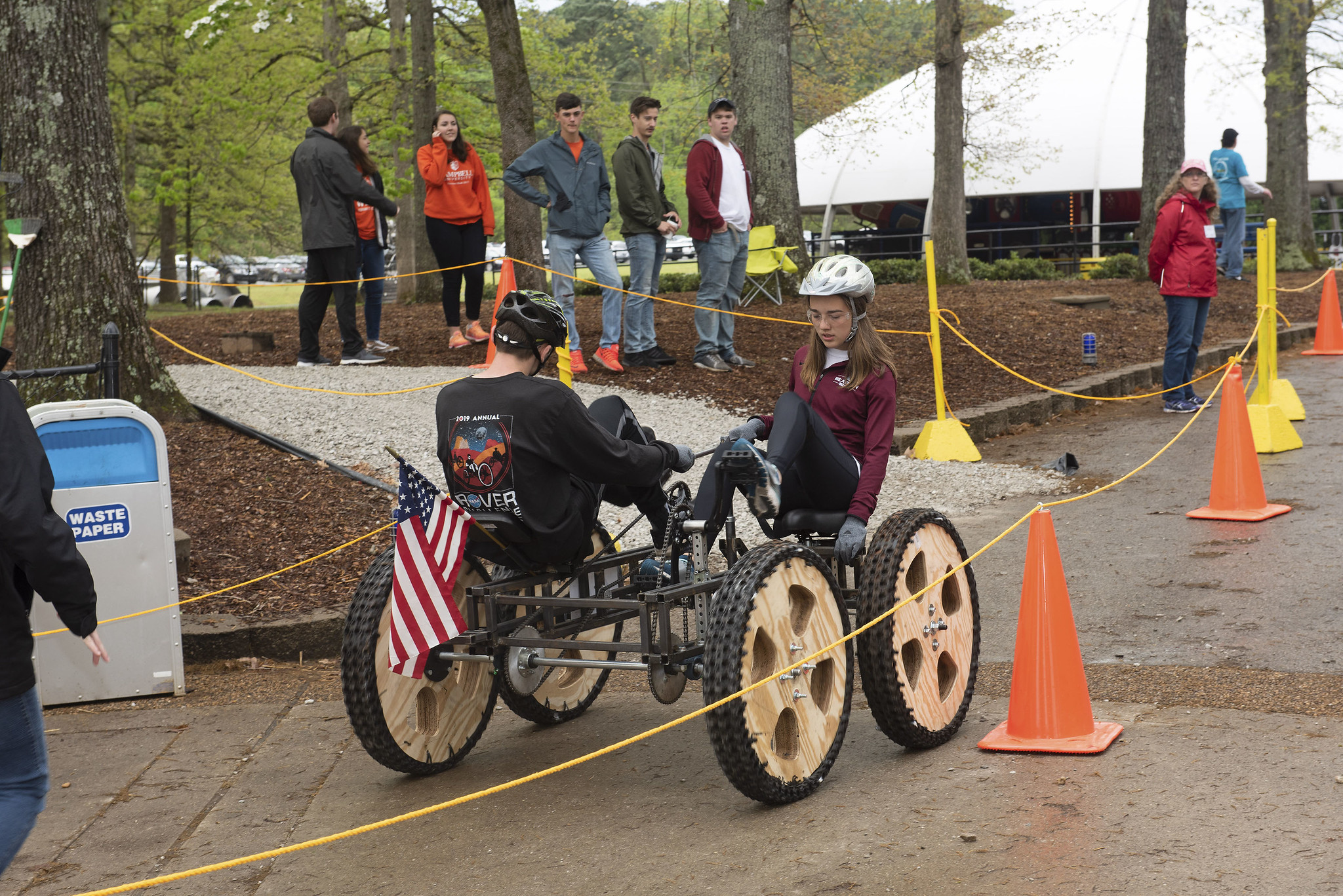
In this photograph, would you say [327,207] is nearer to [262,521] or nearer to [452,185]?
[452,185]

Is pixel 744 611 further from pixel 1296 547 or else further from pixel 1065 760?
pixel 1296 547

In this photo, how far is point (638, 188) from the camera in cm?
1112

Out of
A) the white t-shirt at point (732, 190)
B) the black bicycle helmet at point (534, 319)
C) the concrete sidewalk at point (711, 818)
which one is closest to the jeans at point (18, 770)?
the concrete sidewalk at point (711, 818)

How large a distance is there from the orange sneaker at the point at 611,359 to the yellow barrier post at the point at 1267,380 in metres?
5.17

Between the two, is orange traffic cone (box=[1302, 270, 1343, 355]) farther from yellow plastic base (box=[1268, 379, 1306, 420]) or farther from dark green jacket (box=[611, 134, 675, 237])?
dark green jacket (box=[611, 134, 675, 237])

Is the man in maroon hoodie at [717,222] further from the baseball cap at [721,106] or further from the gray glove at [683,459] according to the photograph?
the gray glove at [683,459]

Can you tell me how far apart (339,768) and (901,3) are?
2165 inches

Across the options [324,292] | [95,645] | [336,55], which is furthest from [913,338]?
[336,55]

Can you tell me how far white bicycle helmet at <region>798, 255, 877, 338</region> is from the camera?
16.2ft

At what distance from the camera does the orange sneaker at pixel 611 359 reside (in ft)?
37.6

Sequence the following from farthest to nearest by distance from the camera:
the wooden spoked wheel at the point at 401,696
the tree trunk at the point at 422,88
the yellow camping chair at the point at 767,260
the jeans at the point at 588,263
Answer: the tree trunk at the point at 422,88
the yellow camping chair at the point at 767,260
the jeans at the point at 588,263
the wooden spoked wheel at the point at 401,696

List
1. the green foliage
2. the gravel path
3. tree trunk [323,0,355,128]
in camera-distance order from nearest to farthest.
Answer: the gravel path < the green foliage < tree trunk [323,0,355,128]

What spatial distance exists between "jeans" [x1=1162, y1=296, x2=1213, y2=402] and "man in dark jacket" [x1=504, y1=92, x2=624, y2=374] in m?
4.82

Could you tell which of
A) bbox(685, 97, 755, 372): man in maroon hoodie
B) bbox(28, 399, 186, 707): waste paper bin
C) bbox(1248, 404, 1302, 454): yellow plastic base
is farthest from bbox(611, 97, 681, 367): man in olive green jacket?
bbox(28, 399, 186, 707): waste paper bin
